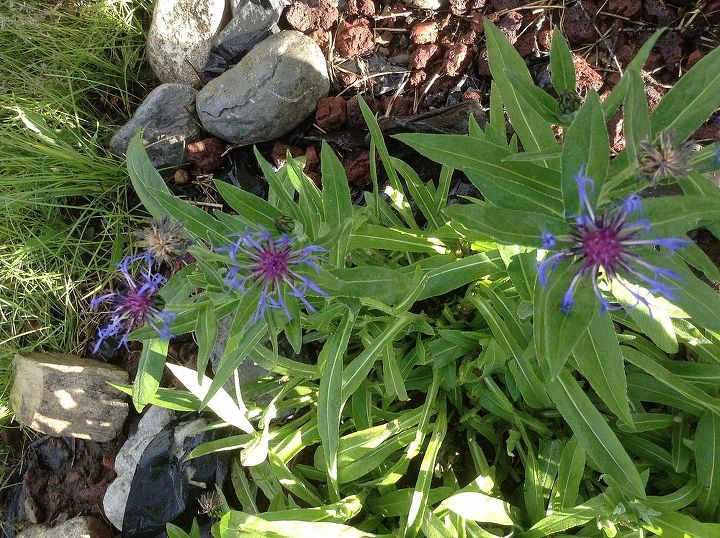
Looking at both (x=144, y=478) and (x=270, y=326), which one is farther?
(x=144, y=478)

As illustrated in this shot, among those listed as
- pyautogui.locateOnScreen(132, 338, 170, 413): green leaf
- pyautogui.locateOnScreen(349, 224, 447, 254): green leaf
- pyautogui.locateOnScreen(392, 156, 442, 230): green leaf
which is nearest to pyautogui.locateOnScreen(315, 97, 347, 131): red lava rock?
pyautogui.locateOnScreen(392, 156, 442, 230): green leaf

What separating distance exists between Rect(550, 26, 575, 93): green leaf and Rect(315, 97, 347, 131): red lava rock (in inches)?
67.5

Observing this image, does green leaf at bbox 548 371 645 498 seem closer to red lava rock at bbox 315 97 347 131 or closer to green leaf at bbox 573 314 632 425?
green leaf at bbox 573 314 632 425

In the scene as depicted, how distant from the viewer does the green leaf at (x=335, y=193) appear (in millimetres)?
1611

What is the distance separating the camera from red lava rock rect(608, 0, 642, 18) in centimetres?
292

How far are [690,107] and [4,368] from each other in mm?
3795

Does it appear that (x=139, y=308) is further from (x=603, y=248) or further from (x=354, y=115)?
(x=354, y=115)

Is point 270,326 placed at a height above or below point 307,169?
above

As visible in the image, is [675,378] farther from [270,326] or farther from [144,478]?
[144,478]

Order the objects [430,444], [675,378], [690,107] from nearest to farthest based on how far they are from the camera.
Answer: [690,107] → [675,378] → [430,444]

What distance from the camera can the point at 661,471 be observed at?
2381mm

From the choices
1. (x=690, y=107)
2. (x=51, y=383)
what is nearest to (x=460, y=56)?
(x=690, y=107)

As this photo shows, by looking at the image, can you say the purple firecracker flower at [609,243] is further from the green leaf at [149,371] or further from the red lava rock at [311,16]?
the red lava rock at [311,16]

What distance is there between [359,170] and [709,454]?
192 centimetres
